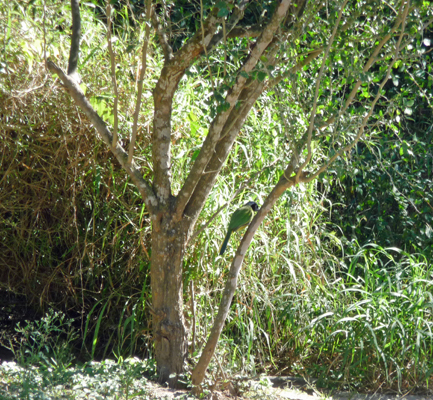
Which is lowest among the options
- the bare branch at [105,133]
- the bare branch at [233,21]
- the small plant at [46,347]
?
the small plant at [46,347]

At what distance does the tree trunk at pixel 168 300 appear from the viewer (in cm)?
233

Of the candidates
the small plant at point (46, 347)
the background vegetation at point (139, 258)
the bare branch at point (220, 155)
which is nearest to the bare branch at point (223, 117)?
the bare branch at point (220, 155)

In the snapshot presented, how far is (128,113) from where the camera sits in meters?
2.99

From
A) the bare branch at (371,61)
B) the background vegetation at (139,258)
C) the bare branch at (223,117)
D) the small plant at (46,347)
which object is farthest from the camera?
the background vegetation at (139,258)

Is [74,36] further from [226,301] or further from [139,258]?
[226,301]

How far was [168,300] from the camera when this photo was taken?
2344 millimetres

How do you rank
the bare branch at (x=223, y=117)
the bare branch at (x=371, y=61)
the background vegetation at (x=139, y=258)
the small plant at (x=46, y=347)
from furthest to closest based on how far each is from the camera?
the background vegetation at (x=139, y=258)
the small plant at (x=46, y=347)
the bare branch at (x=223, y=117)
the bare branch at (x=371, y=61)

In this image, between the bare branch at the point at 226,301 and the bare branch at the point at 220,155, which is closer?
the bare branch at the point at 226,301

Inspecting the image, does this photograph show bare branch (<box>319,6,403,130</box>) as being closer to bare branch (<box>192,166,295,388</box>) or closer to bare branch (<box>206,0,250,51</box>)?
bare branch (<box>192,166,295,388</box>)

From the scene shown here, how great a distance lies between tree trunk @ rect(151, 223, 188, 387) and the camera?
2.33 metres

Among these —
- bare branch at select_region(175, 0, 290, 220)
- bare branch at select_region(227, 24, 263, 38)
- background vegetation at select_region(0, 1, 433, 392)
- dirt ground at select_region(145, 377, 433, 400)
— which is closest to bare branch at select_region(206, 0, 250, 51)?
bare branch at select_region(227, 24, 263, 38)

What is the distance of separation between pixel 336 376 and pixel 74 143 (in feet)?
7.05

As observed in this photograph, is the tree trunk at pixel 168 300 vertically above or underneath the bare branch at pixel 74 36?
underneath

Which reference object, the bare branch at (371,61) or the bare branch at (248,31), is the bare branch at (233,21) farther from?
the bare branch at (371,61)
